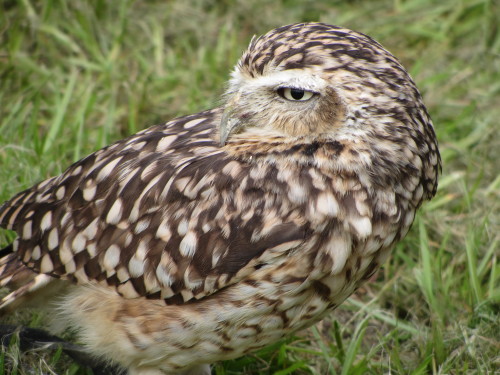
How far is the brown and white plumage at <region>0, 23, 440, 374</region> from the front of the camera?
270cm

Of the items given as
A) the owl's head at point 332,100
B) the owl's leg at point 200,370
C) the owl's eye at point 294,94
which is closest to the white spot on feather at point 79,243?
the owl's head at point 332,100

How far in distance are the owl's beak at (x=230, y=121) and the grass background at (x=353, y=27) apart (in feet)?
3.57

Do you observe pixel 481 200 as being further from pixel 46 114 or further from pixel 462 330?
pixel 46 114

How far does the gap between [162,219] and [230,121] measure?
42 cm

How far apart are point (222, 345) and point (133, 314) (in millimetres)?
347

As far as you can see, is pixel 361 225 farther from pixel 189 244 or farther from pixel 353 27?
pixel 353 27

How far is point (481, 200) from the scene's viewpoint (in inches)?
174

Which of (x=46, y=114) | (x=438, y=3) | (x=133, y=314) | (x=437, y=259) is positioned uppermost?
(x=438, y=3)

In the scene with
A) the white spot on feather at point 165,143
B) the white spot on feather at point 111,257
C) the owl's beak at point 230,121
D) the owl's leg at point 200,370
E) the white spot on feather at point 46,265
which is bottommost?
the owl's leg at point 200,370

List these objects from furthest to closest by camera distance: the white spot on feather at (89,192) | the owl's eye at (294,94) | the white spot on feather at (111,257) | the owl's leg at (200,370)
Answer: the owl's leg at (200,370) → the white spot on feather at (89,192) → the white spot on feather at (111,257) → the owl's eye at (294,94)

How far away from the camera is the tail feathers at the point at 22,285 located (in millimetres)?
3094

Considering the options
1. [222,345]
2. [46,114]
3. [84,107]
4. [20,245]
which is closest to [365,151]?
[222,345]

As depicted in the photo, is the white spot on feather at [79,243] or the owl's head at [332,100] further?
the white spot on feather at [79,243]

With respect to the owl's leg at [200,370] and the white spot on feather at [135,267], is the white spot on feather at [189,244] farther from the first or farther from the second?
the owl's leg at [200,370]
